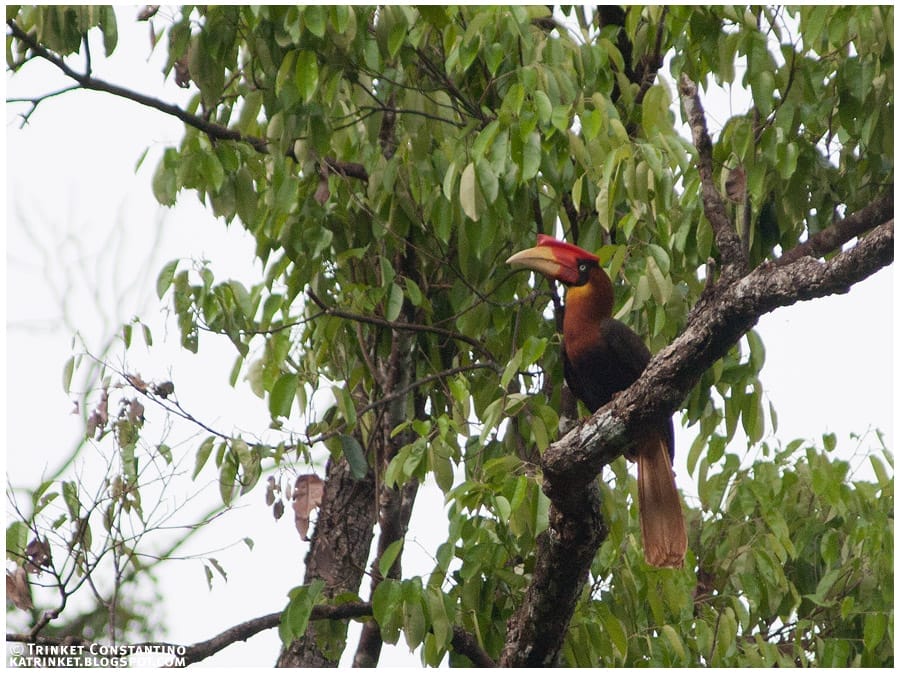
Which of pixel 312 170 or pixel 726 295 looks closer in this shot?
pixel 726 295

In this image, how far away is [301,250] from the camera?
11.5 ft

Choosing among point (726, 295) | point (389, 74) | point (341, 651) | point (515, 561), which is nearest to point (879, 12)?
point (726, 295)

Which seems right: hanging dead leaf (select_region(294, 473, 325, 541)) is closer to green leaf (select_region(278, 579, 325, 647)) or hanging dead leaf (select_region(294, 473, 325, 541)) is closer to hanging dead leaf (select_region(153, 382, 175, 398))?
green leaf (select_region(278, 579, 325, 647))

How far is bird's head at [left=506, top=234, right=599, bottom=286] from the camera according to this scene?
3.56m

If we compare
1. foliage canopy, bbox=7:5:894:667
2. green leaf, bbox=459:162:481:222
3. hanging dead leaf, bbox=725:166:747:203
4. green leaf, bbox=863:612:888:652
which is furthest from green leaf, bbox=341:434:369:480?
green leaf, bbox=863:612:888:652

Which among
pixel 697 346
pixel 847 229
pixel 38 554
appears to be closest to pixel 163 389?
pixel 38 554

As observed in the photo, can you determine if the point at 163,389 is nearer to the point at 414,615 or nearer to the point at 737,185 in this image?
the point at 414,615

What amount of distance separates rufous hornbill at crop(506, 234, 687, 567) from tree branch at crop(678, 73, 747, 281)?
0.60 m

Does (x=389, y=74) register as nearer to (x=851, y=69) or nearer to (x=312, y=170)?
(x=312, y=170)

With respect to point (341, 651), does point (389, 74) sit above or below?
above

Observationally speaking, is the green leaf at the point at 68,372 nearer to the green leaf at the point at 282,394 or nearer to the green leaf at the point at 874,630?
the green leaf at the point at 282,394

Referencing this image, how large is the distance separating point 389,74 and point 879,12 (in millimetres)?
1525

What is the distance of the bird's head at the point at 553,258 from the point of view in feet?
11.7

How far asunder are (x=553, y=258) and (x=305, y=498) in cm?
113
